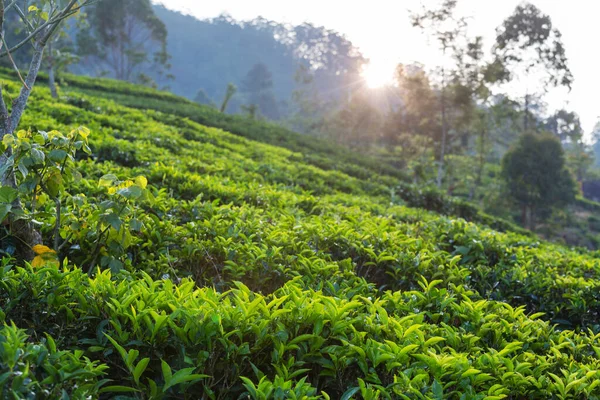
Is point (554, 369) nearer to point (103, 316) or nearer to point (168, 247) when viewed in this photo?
point (103, 316)

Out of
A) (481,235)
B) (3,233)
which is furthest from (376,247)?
(3,233)

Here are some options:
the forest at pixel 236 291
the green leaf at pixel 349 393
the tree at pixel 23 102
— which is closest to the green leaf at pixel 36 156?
the forest at pixel 236 291

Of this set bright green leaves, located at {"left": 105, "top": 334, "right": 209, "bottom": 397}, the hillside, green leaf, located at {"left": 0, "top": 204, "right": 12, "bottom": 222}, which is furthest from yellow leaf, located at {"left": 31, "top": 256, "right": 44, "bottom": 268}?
bright green leaves, located at {"left": 105, "top": 334, "right": 209, "bottom": 397}

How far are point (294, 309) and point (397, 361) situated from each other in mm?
547

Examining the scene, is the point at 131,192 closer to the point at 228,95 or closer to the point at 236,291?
the point at 236,291

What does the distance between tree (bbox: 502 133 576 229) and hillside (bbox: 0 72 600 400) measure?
17.9 meters

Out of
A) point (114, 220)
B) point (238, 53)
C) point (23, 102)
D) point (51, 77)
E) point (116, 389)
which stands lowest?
point (116, 389)

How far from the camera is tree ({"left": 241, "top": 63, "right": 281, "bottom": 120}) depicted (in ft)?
249

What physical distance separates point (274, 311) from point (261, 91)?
79.8m

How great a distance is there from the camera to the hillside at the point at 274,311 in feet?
6.86

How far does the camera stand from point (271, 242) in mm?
3926

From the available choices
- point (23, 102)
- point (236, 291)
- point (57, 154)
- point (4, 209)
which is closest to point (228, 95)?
point (23, 102)

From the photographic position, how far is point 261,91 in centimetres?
7975

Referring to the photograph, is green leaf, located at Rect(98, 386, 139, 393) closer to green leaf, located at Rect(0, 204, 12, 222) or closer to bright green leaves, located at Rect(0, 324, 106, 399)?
bright green leaves, located at Rect(0, 324, 106, 399)
